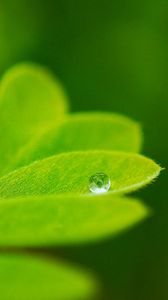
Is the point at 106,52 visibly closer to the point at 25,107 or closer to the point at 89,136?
the point at 25,107

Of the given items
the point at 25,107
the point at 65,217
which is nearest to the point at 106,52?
the point at 25,107

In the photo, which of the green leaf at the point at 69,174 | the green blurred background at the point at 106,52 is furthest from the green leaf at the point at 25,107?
the green blurred background at the point at 106,52

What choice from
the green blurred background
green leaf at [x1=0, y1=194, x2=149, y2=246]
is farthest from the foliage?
the green blurred background

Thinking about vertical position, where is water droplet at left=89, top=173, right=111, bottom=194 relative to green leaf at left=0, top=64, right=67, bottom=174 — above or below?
below

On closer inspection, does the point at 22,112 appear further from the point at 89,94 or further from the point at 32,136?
the point at 89,94

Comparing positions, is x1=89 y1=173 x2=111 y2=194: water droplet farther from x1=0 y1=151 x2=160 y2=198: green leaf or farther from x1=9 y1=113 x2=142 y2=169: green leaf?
x1=9 y1=113 x2=142 y2=169: green leaf

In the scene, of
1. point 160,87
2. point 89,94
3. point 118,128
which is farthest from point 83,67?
point 118,128

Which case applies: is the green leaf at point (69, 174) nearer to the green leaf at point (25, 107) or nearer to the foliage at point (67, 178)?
the foliage at point (67, 178)
